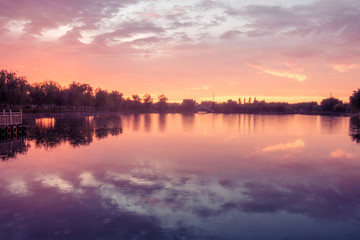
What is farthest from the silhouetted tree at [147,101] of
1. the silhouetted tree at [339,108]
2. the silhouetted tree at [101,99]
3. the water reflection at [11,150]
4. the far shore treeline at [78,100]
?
the water reflection at [11,150]

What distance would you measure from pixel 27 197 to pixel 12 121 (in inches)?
993

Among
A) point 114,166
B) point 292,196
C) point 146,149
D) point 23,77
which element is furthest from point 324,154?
point 23,77

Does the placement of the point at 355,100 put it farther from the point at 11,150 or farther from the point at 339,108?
the point at 339,108

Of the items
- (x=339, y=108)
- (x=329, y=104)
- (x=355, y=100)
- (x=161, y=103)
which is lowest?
(x=339, y=108)

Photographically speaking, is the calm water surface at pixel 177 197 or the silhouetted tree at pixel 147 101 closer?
the calm water surface at pixel 177 197

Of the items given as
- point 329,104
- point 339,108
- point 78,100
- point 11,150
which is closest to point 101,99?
point 78,100

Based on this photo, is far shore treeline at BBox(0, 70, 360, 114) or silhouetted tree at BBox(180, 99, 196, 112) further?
silhouetted tree at BBox(180, 99, 196, 112)

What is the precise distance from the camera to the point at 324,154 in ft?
67.7

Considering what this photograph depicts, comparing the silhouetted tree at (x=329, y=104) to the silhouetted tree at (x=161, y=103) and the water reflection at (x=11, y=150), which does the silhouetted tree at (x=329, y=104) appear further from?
the water reflection at (x=11, y=150)

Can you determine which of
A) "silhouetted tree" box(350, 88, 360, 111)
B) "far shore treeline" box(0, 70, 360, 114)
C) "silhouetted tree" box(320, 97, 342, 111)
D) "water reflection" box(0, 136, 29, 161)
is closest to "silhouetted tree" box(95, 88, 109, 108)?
"far shore treeline" box(0, 70, 360, 114)

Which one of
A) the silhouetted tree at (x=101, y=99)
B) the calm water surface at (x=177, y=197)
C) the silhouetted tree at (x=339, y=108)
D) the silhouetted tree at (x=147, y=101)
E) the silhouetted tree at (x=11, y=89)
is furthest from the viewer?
the silhouetted tree at (x=147, y=101)

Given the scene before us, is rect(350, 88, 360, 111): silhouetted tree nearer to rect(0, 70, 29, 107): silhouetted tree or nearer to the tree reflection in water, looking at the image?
the tree reflection in water

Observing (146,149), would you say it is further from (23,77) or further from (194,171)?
(23,77)

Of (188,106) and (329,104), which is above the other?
(329,104)
